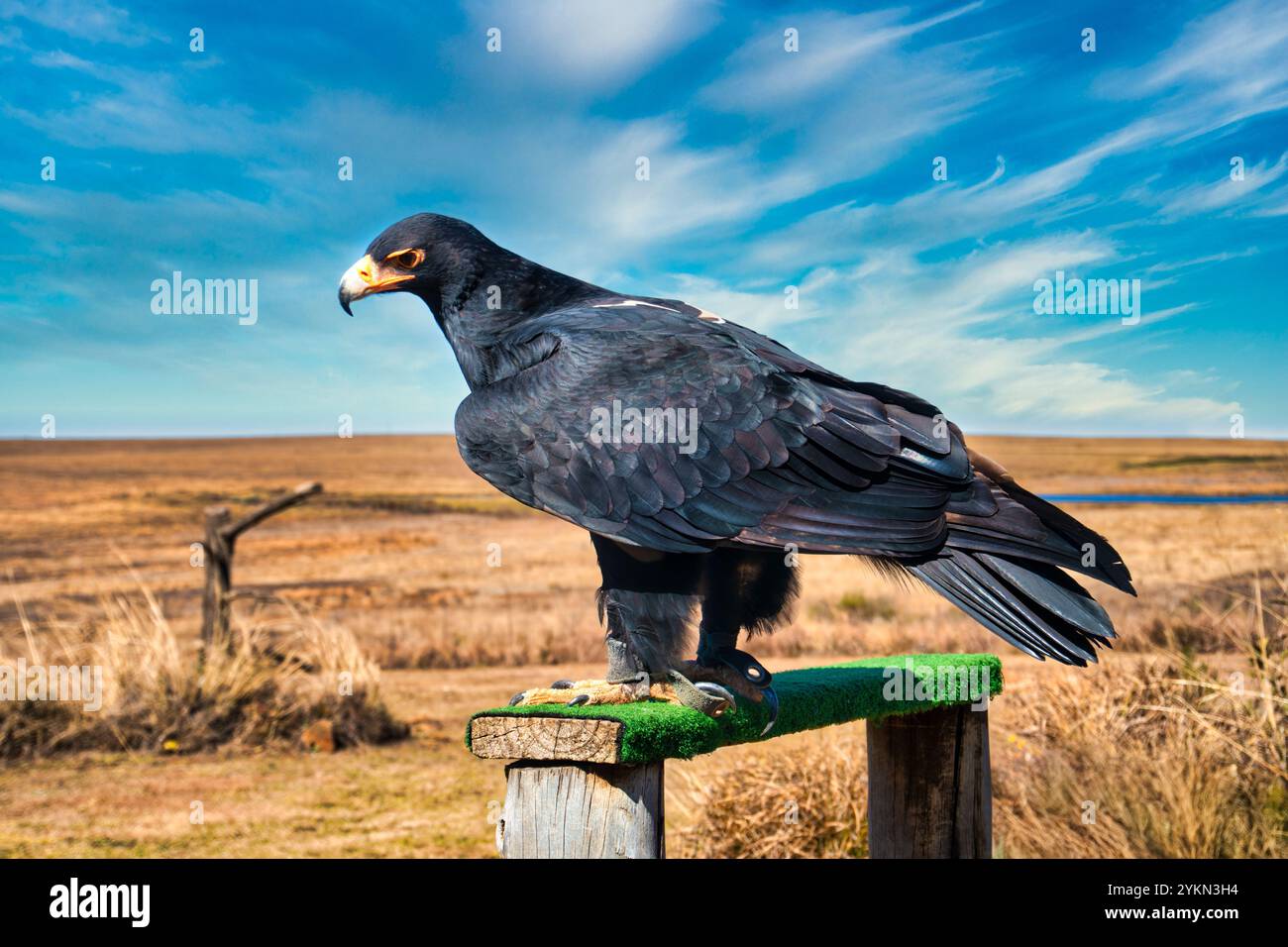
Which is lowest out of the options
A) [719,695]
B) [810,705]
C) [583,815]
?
[583,815]

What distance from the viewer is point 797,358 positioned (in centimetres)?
415

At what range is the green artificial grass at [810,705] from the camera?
129 inches

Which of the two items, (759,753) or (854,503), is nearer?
(854,503)

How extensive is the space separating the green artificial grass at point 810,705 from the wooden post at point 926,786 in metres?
0.14

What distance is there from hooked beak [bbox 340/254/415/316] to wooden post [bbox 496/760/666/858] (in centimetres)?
220

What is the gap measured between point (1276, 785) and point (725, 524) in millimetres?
4410

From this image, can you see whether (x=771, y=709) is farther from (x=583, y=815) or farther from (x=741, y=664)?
(x=583, y=815)

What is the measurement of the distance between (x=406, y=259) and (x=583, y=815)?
8.01 ft

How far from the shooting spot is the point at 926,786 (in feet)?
16.7

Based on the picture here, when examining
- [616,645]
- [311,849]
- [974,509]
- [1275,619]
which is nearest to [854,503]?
[974,509]

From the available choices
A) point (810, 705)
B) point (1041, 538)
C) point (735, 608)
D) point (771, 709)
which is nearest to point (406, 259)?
point (735, 608)

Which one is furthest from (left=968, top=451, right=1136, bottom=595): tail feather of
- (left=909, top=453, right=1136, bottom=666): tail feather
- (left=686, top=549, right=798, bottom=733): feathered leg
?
(left=686, top=549, right=798, bottom=733): feathered leg

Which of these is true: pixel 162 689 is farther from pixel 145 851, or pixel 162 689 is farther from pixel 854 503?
pixel 854 503

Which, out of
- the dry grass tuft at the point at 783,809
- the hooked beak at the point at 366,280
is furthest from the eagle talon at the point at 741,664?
the dry grass tuft at the point at 783,809
